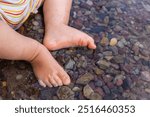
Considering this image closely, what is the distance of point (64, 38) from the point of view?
2.16 m

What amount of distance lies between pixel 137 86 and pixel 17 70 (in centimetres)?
65

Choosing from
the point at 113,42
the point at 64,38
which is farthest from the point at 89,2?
the point at 64,38

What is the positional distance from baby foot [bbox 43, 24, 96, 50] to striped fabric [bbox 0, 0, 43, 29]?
0.17 meters

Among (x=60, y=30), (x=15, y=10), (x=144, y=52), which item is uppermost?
(x=15, y=10)

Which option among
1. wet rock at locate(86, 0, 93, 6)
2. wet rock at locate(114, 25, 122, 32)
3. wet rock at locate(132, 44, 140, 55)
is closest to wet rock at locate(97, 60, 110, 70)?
wet rock at locate(132, 44, 140, 55)

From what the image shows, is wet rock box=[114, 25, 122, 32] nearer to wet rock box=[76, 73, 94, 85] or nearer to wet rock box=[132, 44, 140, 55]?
wet rock box=[132, 44, 140, 55]

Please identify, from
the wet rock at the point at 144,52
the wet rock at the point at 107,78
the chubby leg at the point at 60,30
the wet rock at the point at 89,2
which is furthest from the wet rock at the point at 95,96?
the wet rock at the point at 89,2

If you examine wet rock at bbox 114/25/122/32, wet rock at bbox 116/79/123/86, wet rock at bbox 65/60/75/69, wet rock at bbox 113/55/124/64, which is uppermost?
wet rock at bbox 114/25/122/32

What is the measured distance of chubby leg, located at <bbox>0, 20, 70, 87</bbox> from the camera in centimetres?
194

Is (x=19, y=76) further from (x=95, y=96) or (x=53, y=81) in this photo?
(x=95, y=96)

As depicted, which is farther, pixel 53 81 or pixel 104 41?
pixel 104 41

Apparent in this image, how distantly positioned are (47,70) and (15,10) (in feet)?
1.21

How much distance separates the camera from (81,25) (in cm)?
240

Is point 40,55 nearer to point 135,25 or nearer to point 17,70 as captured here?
point 17,70
